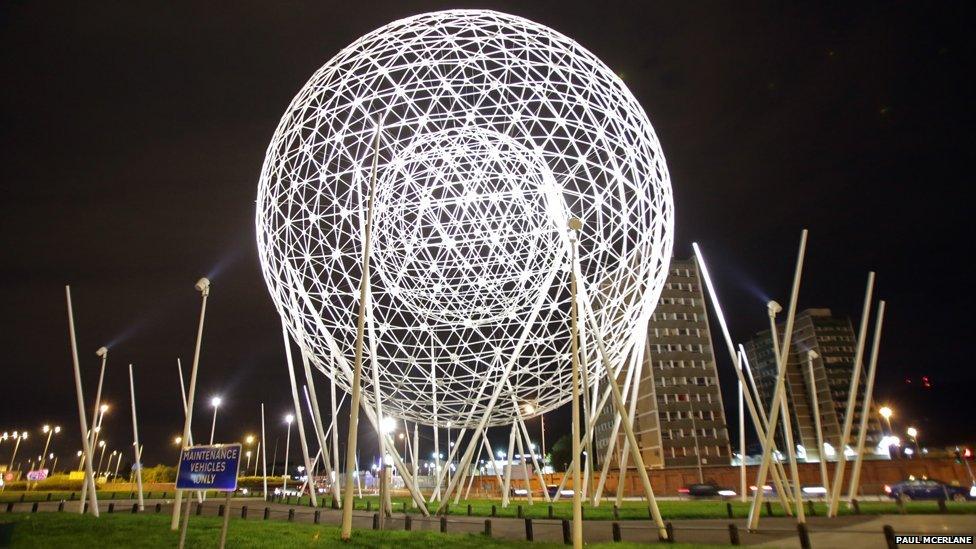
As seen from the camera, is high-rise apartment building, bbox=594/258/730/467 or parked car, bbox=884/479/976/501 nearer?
parked car, bbox=884/479/976/501

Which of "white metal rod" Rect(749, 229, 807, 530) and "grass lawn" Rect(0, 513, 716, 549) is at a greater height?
"white metal rod" Rect(749, 229, 807, 530)

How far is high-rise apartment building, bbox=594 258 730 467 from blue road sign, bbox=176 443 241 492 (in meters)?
86.6

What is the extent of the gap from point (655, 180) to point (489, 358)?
75.5 ft

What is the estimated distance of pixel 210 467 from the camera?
10.6 metres

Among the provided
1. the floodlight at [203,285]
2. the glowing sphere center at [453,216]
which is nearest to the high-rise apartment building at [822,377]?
the glowing sphere center at [453,216]

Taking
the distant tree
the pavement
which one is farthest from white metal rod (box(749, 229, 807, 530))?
the distant tree

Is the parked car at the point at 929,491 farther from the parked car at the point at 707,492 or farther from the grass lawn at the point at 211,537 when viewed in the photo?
the grass lawn at the point at 211,537

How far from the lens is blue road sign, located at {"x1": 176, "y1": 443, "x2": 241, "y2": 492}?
10.3 m

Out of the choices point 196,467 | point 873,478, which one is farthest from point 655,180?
point 873,478

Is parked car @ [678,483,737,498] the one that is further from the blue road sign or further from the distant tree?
the distant tree

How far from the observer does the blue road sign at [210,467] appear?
10289 millimetres

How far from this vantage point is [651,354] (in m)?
100

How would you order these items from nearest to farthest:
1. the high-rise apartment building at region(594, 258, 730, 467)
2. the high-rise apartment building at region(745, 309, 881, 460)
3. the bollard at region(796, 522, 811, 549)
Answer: the bollard at region(796, 522, 811, 549) < the high-rise apartment building at region(594, 258, 730, 467) < the high-rise apartment building at region(745, 309, 881, 460)

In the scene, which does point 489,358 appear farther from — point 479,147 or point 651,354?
point 651,354
